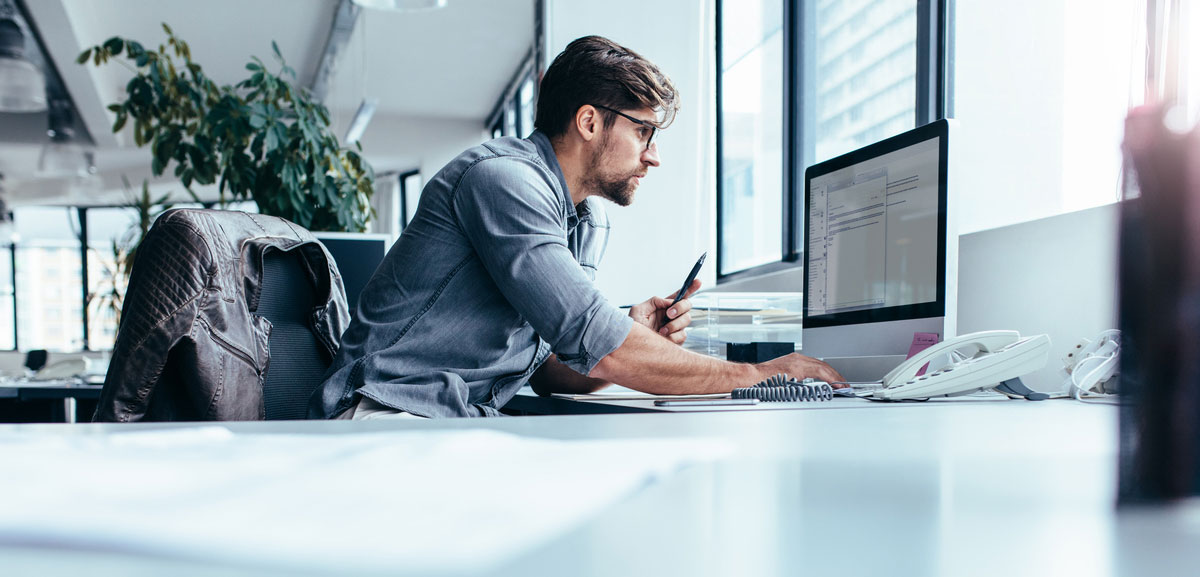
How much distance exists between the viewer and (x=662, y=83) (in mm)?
1956

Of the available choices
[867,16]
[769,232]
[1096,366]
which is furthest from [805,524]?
[769,232]

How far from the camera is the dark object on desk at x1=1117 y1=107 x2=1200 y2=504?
0.32 meters

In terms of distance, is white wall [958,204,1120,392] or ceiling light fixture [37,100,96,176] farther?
ceiling light fixture [37,100,96,176]

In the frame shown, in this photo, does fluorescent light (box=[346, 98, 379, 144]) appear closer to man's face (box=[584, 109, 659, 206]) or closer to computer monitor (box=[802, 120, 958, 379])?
man's face (box=[584, 109, 659, 206])

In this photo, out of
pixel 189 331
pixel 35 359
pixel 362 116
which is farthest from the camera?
pixel 362 116

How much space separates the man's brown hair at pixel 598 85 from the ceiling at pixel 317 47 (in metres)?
4.58

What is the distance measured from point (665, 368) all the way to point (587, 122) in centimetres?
61

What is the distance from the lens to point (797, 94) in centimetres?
347

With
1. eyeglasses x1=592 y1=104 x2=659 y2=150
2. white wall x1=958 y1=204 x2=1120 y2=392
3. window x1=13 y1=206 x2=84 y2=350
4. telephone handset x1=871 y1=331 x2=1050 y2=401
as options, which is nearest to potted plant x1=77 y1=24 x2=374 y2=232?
eyeglasses x1=592 y1=104 x2=659 y2=150

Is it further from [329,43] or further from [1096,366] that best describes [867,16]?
[329,43]

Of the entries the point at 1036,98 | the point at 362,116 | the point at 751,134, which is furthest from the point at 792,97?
the point at 362,116

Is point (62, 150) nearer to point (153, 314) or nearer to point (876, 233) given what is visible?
point (153, 314)

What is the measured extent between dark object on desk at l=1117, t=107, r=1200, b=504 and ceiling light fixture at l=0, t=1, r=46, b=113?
6346 mm

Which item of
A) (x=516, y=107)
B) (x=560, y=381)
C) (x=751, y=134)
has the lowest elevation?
(x=560, y=381)
